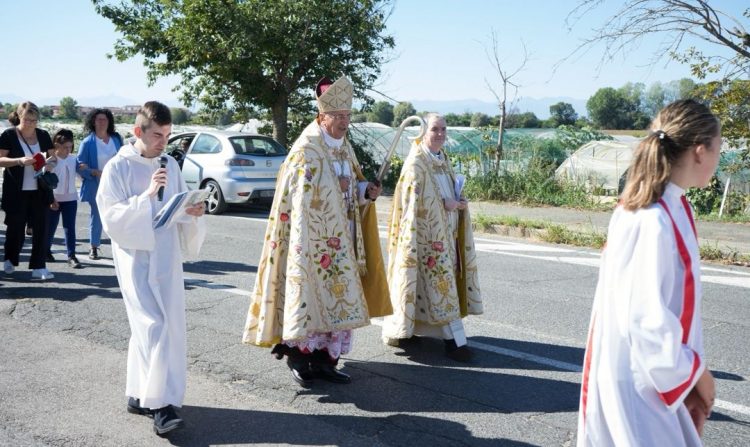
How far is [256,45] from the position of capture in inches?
692

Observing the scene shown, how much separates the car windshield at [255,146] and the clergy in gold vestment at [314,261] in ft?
34.3

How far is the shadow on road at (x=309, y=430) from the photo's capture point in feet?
14.1

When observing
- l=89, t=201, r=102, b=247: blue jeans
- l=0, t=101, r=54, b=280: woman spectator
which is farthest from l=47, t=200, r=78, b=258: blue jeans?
l=0, t=101, r=54, b=280: woman spectator

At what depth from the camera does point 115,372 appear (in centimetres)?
548

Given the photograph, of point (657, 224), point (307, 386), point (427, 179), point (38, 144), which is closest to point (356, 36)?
point (38, 144)

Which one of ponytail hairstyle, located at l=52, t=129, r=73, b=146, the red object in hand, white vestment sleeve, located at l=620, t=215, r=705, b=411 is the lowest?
white vestment sleeve, located at l=620, t=215, r=705, b=411

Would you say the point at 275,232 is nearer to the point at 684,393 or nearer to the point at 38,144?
the point at 684,393

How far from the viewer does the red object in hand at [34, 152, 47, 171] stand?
787 cm

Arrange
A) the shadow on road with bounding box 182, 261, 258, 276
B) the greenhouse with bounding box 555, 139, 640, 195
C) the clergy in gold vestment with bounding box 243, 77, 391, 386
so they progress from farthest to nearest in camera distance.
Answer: the greenhouse with bounding box 555, 139, 640, 195, the shadow on road with bounding box 182, 261, 258, 276, the clergy in gold vestment with bounding box 243, 77, 391, 386

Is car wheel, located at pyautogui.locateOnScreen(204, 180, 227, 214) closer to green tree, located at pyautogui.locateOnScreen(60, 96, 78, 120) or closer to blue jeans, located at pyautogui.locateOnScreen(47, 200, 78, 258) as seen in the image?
blue jeans, located at pyautogui.locateOnScreen(47, 200, 78, 258)

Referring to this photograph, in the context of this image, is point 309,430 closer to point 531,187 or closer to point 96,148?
point 96,148

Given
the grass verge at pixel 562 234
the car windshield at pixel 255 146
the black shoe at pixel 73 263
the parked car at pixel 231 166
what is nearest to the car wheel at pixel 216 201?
the parked car at pixel 231 166

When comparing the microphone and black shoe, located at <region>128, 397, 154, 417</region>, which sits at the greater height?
the microphone

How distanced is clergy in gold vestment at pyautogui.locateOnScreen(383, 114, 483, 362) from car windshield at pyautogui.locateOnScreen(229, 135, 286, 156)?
9.99m
